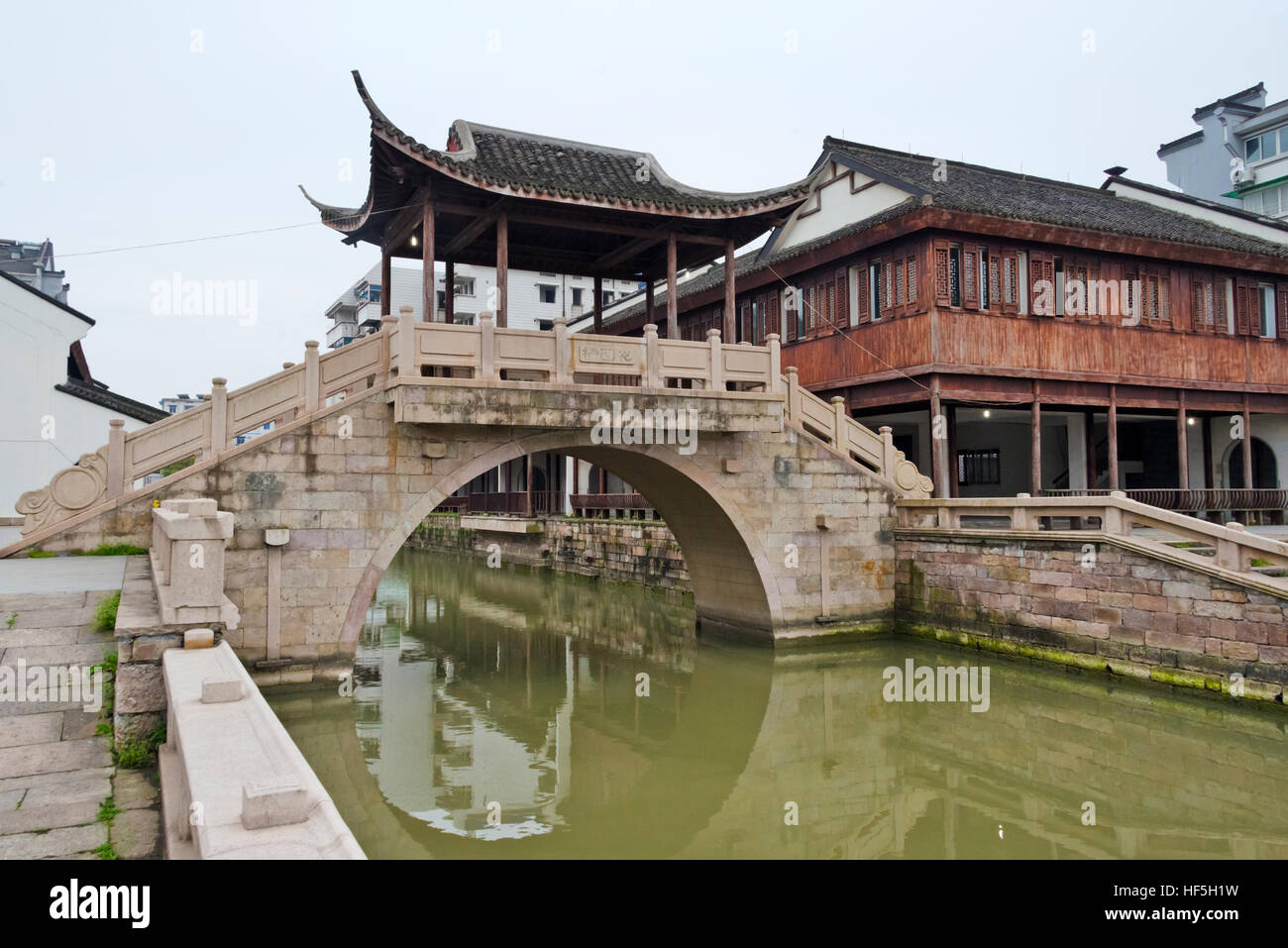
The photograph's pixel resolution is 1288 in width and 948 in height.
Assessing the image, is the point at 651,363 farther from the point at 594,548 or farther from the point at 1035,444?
the point at 594,548

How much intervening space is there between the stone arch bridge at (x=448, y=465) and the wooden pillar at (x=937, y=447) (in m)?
1.22

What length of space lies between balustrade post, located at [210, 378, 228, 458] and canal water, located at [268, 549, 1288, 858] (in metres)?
3.17

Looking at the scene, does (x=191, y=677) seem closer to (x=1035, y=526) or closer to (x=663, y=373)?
(x=663, y=373)

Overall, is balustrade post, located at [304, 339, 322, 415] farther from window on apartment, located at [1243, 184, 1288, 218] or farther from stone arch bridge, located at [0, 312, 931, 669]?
window on apartment, located at [1243, 184, 1288, 218]

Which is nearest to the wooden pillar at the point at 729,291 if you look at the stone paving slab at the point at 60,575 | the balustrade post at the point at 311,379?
the balustrade post at the point at 311,379

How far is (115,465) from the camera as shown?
34.8ft

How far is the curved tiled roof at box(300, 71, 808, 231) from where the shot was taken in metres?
13.0

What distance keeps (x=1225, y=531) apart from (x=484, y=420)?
9.17m

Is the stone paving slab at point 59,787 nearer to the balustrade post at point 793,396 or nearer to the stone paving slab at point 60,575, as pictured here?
the stone paving slab at point 60,575

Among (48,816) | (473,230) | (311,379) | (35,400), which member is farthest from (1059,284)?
A: (35,400)

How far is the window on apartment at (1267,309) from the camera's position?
19422 millimetres

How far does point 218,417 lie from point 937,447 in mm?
11562
